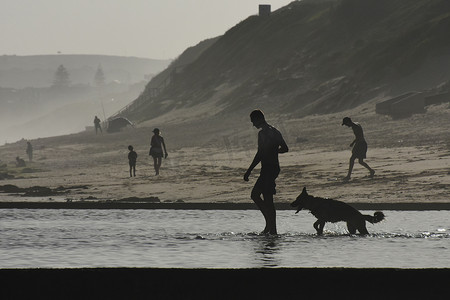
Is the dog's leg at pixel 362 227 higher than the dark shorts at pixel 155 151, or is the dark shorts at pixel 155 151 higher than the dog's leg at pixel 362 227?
the dark shorts at pixel 155 151

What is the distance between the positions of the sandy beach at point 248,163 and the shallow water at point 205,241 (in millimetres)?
4841

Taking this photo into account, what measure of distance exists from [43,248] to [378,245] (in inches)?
148

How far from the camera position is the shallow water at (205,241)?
32.3 feet

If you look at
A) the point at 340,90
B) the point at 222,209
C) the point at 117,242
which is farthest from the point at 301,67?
the point at 117,242

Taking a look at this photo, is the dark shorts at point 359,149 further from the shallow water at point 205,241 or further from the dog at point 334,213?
the dog at point 334,213

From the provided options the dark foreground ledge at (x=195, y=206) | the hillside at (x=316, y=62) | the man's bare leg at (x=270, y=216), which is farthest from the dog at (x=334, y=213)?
the hillside at (x=316, y=62)

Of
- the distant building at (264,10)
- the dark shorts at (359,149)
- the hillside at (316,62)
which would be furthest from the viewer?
the distant building at (264,10)

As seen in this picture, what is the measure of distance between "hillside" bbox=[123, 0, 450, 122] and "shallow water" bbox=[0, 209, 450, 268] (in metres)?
43.0
